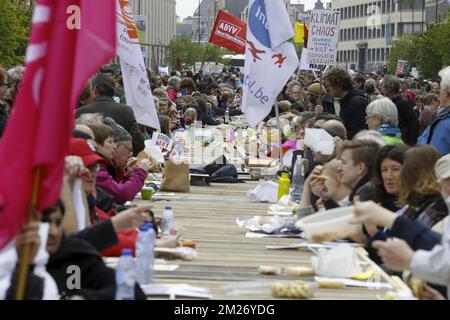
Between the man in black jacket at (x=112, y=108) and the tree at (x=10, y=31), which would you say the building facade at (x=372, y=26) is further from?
the man in black jacket at (x=112, y=108)

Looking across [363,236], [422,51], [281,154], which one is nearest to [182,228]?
[363,236]

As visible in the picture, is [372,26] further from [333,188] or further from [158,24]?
[333,188]

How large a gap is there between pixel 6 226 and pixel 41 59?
1.84ft

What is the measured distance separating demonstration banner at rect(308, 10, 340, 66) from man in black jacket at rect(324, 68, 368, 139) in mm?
6799

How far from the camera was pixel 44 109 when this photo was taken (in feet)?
14.4

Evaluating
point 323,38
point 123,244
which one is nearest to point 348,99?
point 323,38

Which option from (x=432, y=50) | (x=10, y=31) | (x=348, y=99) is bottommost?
(x=348, y=99)

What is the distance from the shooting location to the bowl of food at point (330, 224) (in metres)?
5.93

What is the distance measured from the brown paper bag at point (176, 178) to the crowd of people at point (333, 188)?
1.13 m

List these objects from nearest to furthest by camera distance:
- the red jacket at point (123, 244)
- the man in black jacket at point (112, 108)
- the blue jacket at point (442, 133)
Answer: the red jacket at point (123, 244) → the blue jacket at point (442, 133) → the man in black jacket at point (112, 108)

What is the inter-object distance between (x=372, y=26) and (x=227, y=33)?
393 feet

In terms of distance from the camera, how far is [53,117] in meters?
4.40

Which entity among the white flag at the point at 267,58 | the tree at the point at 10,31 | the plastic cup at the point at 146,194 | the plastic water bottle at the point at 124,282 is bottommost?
the plastic cup at the point at 146,194

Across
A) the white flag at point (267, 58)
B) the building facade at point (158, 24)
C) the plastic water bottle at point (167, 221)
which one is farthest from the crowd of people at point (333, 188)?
the building facade at point (158, 24)
